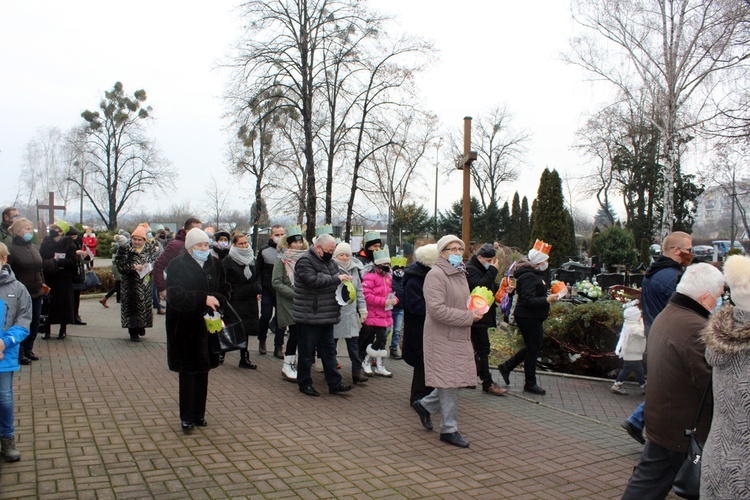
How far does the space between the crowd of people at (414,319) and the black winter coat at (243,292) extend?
0.06 ft

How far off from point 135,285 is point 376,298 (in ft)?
13.1

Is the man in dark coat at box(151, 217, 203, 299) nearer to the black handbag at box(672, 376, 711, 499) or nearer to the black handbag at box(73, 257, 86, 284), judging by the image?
the black handbag at box(73, 257, 86, 284)

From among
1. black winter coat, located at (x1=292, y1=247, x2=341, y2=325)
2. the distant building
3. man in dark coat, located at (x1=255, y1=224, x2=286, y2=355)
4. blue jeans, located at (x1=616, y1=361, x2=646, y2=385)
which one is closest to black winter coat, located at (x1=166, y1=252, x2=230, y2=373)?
black winter coat, located at (x1=292, y1=247, x2=341, y2=325)

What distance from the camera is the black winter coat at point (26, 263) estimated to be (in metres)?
7.56

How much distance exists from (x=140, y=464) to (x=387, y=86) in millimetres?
21351

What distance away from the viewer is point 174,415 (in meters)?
5.84

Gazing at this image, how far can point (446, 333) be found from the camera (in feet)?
17.5

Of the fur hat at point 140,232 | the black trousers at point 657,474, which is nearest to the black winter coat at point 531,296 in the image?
the black trousers at point 657,474

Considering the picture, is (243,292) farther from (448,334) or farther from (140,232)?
(448,334)

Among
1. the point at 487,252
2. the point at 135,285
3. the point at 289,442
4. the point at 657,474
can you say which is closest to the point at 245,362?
the point at 135,285

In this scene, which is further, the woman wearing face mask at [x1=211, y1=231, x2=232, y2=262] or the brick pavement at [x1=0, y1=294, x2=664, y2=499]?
the woman wearing face mask at [x1=211, y1=231, x2=232, y2=262]

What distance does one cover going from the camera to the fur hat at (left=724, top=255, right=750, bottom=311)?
2.89m

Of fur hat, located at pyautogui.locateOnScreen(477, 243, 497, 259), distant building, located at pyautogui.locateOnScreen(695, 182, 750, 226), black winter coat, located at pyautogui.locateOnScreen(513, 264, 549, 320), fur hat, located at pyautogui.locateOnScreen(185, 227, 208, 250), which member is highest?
distant building, located at pyautogui.locateOnScreen(695, 182, 750, 226)

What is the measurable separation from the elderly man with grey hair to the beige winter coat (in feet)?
5.98
